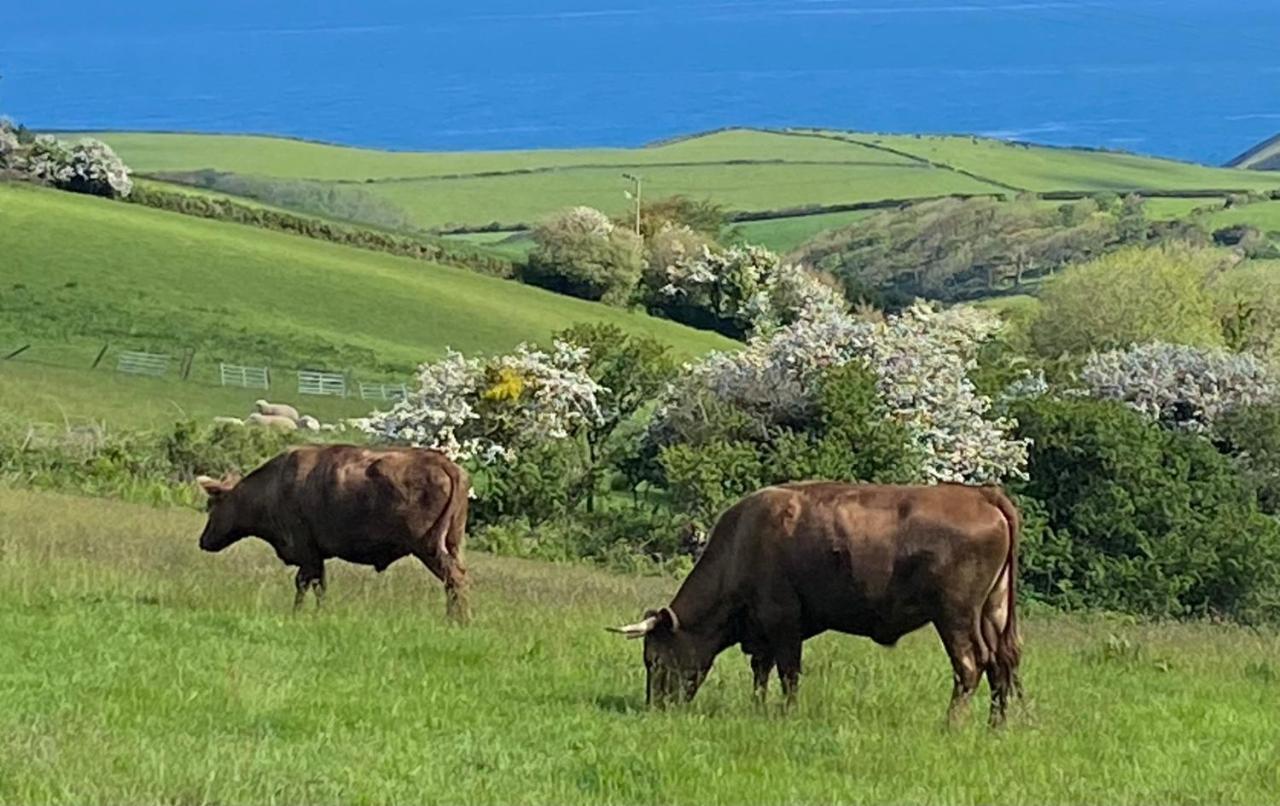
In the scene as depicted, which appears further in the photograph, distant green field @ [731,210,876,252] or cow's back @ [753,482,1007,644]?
distant green field @ [731,210,876,252]

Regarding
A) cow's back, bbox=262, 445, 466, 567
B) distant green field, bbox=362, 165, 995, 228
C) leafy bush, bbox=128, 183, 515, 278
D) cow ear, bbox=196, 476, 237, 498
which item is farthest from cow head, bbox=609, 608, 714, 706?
distant green field, bbox=362, 165, 995, 228

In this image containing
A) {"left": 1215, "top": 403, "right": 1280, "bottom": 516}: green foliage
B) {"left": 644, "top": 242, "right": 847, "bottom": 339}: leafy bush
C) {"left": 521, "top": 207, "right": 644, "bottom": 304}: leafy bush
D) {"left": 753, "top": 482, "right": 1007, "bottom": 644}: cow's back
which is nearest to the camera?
{"left": 753, "top": 482, "right": 1007, "bottom": 644}: cow's back

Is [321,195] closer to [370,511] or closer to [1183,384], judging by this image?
[1183,384]

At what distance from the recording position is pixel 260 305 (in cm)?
6838

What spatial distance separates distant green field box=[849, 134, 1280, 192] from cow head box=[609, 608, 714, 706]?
466 ft

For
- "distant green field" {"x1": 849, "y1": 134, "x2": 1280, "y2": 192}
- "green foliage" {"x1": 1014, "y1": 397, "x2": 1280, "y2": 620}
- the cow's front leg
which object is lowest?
"green foliage" {"x1": 1014, "y1": 397, "x2": 1280, "y2": 620}

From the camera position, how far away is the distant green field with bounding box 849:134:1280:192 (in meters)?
156

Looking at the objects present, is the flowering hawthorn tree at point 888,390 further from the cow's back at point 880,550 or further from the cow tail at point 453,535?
the cow's back at point 880,550

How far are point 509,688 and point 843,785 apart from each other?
3.31m

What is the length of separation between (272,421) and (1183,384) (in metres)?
23.0

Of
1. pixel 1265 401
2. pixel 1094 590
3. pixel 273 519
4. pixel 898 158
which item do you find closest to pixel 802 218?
pixel 898 158

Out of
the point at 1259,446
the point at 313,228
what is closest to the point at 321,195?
the point at 313,228

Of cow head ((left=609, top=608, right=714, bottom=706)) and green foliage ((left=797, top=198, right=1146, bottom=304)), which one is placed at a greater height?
green foliage ((left=797, top=198, right=1146, bottom=304))

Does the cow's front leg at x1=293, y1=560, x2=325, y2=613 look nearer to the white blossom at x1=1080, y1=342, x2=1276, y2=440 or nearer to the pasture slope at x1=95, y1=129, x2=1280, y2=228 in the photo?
the white blossom at x1=1080, y1=342, x2=1276, y2=440
